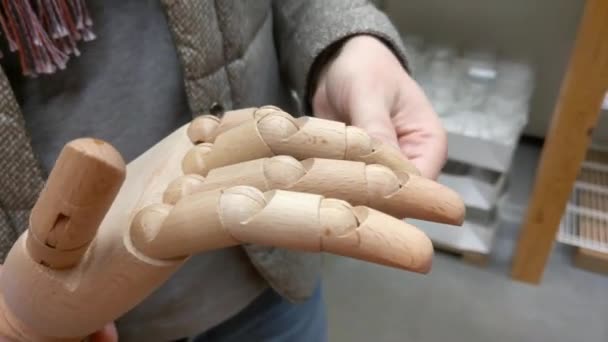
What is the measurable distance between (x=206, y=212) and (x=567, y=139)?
77 cm

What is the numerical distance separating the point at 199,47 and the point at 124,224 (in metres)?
0.14

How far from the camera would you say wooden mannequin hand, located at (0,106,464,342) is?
0.25 metres

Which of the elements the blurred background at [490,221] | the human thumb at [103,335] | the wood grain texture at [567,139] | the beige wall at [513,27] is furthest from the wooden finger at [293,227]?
the beige wall at [513,27]

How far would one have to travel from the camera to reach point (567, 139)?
89 cm

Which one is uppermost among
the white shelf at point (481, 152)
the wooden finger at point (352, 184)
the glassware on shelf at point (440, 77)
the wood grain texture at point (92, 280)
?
the wooden finger at point (352, 184)

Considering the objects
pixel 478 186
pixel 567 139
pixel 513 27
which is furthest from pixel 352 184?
pixel 513 27

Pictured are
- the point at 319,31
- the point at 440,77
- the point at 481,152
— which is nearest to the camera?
the point at 319,31

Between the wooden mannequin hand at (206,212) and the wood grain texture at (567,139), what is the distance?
63 centimetres

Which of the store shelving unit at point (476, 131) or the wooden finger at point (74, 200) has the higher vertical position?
the wooden finger at point (74, 200)

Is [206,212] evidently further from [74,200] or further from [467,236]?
[467,236]

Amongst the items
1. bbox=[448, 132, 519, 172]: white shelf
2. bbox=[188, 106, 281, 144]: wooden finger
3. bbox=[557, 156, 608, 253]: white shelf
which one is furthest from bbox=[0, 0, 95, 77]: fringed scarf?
bbox=[557, 156, 608, 253]: white shelf

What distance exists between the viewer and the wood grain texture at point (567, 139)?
2.65 ft

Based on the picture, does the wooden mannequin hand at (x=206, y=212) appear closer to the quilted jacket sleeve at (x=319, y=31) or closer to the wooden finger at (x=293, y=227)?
the wooden finger at (x=293, y=227)

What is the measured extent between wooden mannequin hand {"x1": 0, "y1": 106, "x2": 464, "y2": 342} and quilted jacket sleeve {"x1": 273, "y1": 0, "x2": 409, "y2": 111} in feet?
0.49
